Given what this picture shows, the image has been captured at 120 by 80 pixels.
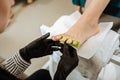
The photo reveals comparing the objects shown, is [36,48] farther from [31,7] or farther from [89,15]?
[31,7]

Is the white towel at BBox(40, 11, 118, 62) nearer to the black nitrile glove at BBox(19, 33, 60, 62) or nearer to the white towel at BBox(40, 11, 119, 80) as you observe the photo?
the white towel at BBox(40, 11, 119, 80)

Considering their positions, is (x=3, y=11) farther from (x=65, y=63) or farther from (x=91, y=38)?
(x=91, y=38)

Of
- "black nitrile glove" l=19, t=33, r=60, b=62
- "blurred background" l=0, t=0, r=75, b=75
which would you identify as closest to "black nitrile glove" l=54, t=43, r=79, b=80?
"black nitrile glove" l=19, t=33, r=60, b=62

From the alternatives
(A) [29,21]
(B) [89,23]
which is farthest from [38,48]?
(A) [29,21]

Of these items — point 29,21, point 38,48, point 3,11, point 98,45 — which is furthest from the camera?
point 29,21

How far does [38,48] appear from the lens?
865mm

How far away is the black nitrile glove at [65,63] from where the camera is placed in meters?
0.74

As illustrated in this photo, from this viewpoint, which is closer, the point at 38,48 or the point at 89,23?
the point at 38,48

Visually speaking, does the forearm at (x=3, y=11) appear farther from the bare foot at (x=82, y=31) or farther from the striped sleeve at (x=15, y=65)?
the bare foot at (x=82, y=31)

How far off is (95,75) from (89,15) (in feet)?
1.02

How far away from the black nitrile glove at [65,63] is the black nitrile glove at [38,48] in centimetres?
8

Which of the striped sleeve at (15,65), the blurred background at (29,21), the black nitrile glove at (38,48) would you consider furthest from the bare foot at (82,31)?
the blurred background at (29,21)

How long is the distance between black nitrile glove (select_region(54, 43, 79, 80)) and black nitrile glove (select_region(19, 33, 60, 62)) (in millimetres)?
79

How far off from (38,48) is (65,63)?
6.3 inches
